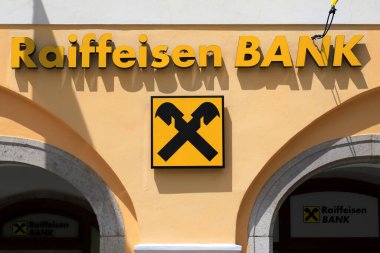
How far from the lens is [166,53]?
30.9 ft

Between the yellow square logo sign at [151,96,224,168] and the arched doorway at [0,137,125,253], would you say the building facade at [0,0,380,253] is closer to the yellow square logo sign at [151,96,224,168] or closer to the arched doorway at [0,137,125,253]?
the yellow square logo sign at [151,96,224,168]

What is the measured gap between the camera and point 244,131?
936 centimetres

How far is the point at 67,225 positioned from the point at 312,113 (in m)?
5.08

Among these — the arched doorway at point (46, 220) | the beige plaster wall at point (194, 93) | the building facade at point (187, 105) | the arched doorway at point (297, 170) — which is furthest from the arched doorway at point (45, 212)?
the arched doorway at point (297, 170)

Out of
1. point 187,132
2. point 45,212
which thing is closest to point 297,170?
point 187,132

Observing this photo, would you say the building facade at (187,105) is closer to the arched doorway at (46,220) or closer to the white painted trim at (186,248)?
the white painted trim at (186,248)

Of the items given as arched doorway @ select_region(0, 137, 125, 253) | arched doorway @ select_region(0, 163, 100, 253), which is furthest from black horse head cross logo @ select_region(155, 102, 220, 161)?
arched doorway @ select_region(0, 163, 100, 253)

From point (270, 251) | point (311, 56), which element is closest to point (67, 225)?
point (270, 251)

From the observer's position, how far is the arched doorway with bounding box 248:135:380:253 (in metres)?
9.38
